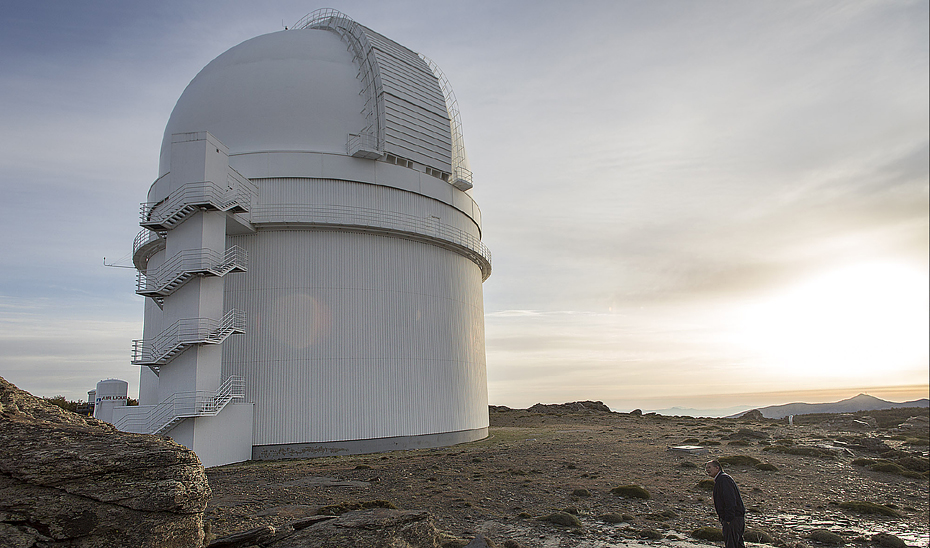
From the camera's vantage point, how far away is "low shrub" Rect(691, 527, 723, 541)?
9608 millimetres

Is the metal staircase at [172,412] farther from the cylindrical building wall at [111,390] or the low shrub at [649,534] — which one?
the low shrub at [649,534]

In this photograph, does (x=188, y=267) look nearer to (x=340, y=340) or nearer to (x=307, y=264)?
(x=307, y=264)

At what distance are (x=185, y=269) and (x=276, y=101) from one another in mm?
8632

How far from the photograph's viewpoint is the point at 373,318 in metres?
22.7

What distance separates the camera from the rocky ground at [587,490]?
10.2 metres

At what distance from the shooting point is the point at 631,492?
42.1 feet

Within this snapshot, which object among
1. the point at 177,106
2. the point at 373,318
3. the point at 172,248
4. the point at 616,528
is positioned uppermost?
the point at 177,106

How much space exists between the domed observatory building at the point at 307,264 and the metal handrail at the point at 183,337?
2.9 inches

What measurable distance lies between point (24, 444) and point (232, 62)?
23303mm

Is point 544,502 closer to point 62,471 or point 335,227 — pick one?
point 62,471

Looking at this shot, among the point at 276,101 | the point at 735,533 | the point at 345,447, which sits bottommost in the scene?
the point at 735,533

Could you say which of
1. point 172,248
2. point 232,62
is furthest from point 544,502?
point 232,62

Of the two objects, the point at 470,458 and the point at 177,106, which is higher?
the point at 177,106

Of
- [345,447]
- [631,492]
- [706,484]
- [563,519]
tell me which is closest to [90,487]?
[563,519]
